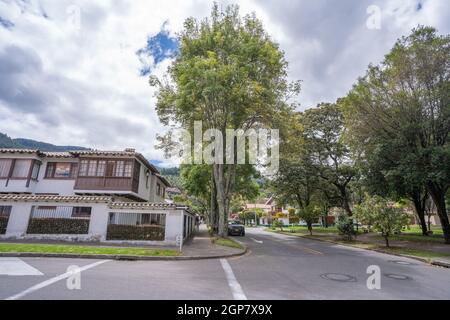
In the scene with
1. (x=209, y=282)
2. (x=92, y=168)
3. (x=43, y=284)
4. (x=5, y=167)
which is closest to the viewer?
(x=43, y=284)

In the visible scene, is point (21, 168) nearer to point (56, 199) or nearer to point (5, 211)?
point (5, 211)

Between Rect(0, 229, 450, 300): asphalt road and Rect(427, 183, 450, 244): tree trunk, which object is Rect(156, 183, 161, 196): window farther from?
Rect(427, 183, 450, 244): tree trunk

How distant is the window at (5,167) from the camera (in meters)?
22.4

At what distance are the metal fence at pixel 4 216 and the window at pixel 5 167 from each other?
6428 millimetres

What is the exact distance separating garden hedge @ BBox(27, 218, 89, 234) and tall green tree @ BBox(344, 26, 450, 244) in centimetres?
2201

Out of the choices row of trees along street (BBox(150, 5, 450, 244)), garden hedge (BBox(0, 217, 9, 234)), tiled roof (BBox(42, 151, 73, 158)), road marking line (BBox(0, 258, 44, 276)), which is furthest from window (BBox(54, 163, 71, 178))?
road marking line (BBox(0, 258, 44, 276))

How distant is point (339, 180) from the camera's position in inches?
1186

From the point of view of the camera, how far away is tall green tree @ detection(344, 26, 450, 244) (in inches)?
707

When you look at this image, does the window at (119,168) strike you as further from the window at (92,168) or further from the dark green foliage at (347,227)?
the dark green foliage at (347,227)

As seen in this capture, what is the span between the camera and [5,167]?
2256 cm

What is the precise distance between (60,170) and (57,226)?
8.19 metres

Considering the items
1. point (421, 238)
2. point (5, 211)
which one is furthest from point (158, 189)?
point (421, 238)

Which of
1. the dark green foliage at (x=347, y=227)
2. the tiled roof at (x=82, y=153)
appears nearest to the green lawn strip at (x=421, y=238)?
the dark green foliage at (x=347, y=227)
